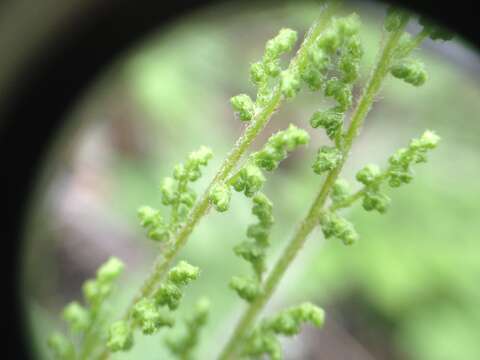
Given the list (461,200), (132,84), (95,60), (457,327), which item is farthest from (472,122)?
(95,60)

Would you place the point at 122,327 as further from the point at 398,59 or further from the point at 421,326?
the point at 421,326

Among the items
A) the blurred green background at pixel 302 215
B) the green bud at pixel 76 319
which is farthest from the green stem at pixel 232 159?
the blurred green background at pixel 302 215

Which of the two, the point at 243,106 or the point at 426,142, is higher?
the point at 426,142

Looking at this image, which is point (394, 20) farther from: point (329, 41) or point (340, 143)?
point (340, 143)

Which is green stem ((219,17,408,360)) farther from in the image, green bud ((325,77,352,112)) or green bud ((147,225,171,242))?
green bud ((147,225,171,242))

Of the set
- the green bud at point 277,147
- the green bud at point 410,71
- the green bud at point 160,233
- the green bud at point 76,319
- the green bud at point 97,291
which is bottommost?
the green bud at point 76,319

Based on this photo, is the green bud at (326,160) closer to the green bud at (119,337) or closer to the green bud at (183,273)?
the green bud at (183,273)

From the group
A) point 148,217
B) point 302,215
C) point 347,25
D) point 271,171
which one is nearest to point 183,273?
point 148,217

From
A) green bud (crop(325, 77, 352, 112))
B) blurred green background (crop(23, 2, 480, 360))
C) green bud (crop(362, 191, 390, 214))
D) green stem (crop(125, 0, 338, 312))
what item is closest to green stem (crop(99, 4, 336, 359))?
green stem (crop(125, 0, 338, 312))
